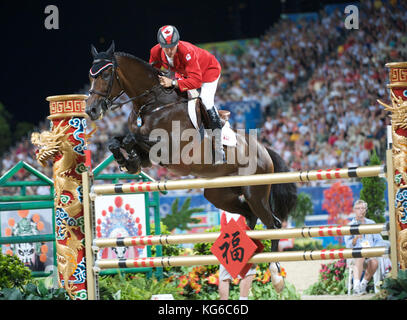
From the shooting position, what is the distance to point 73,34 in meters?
14.1

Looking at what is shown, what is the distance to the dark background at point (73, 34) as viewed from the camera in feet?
45.6

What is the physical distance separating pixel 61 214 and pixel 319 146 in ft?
27.1

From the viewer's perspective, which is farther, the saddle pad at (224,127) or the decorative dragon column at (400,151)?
the saddle pad at (224,127)

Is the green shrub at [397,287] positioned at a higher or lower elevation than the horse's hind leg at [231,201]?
lower

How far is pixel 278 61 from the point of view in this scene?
→ 47.5 ft

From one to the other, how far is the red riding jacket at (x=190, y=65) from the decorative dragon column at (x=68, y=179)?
0.70m

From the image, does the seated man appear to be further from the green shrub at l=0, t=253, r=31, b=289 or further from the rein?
the green shrub at l=0, t=253, r=31, b=289

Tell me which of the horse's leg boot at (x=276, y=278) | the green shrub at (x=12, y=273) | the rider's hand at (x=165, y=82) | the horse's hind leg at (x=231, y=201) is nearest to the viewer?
the rider's hand at (x=165, y=82)

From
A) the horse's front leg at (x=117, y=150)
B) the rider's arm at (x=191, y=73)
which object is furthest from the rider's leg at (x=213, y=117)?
the horse's front leg at (x=117, y=150)

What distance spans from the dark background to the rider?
9147 mm

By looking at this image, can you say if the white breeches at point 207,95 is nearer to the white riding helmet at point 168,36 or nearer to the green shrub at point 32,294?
the white riding helmet at point 168,36

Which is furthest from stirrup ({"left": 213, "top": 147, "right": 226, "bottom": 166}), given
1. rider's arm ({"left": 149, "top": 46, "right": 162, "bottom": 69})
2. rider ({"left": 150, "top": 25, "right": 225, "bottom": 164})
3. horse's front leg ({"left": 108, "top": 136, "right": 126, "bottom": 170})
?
rider's arm ({"left": 149, "top": 46, "right": 162, "bottom": 69})

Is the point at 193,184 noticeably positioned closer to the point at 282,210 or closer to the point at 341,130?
the point at 282,210

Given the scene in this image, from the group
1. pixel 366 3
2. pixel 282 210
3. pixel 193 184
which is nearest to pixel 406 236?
pixel 193 184
